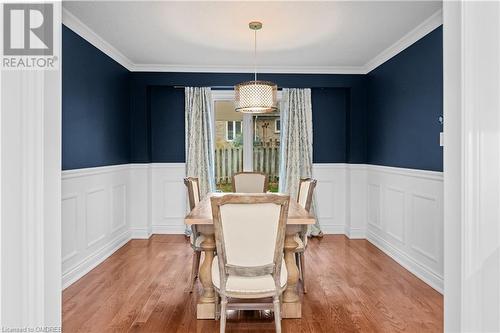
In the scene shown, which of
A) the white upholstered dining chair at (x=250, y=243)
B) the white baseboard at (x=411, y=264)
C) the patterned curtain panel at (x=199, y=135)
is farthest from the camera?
the patterned curtain panel at (x=199, y=135)

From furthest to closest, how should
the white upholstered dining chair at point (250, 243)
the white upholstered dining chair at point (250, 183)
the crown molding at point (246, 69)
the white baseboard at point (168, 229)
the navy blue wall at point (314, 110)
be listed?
the white baseboard at point (168, 229), the crown molding at point (246, 69), the white upholstered dining chair at point (250, 183), the navy blue wall at point (314, 110), the white upholstered dining chair at point (250, 243)

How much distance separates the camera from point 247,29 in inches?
146

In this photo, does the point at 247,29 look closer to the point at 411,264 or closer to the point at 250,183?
the point at 250,183

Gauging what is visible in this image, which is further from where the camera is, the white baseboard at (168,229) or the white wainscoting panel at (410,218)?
the white baseboard at (168,229)

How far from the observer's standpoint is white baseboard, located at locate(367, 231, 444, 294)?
3309 mm

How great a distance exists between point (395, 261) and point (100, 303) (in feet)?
10.5

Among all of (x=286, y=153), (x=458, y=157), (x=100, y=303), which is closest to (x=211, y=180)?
(x=286, y=153)

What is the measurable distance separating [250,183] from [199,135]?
1.45 m

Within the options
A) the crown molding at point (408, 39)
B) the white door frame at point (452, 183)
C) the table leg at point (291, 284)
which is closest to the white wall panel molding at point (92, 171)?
the table leg at point (291, 284)

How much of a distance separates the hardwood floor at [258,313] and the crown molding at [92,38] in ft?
8.23

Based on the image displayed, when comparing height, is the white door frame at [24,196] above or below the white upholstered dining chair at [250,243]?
above

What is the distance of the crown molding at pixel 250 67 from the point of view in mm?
3492

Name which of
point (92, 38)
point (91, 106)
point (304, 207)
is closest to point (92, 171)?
point (91, 106)
